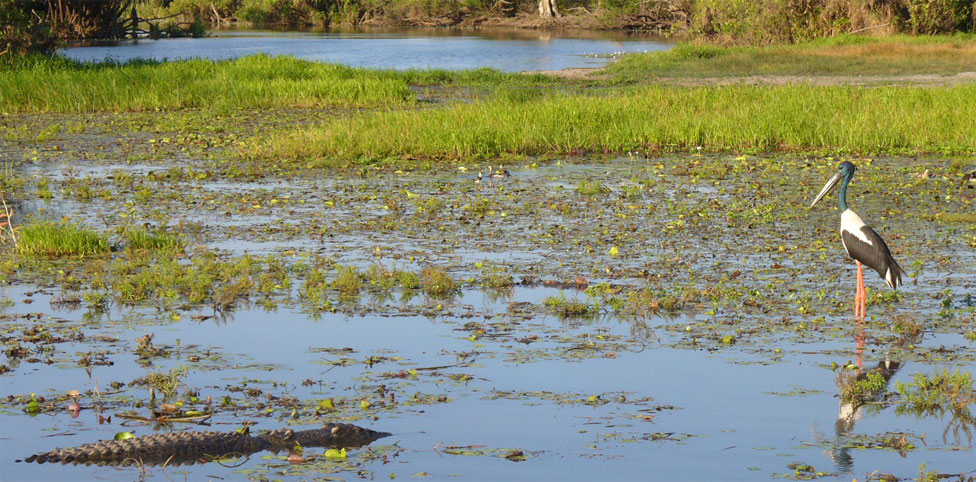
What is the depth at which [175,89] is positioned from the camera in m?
23.4

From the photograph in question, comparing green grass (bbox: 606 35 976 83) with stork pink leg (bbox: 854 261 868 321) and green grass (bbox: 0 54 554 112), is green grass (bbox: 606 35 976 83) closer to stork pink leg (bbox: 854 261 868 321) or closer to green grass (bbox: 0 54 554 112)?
green grass (bbox: 0 54 554 112)

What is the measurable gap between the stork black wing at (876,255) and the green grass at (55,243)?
5894 mm

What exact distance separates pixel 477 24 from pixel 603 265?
214 feet

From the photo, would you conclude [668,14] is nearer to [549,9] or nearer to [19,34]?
[549,9]

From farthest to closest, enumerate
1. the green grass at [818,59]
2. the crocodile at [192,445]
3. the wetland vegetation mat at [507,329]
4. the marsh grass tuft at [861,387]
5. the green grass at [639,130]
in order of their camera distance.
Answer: the green grass at [818,59] → the green grass at [639,130] → the marsh grass tuft at [861,387] → the wetland vegetation mat at [507,329] → the crocodile at [192,445]

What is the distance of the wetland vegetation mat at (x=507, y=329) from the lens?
17.8ft

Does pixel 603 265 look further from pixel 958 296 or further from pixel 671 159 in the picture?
pixel 671 159

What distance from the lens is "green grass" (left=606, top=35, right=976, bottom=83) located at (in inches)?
1150

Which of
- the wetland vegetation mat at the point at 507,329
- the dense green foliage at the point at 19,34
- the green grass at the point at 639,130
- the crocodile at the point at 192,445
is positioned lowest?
the wetland vegetation mat at the point at 507,329

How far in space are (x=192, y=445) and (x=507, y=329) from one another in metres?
2.63

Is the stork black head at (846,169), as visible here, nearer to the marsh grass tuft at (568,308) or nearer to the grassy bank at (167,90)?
the marsh grass tuft at (568,308)

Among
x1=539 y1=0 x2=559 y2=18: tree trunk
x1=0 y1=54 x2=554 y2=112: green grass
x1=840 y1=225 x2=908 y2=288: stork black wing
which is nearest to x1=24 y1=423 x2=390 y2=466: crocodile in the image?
x1=840 y1=225 x2=908 y2=288: stork black wing

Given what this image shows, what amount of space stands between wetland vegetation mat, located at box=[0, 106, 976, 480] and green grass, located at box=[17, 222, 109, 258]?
25 millimetres

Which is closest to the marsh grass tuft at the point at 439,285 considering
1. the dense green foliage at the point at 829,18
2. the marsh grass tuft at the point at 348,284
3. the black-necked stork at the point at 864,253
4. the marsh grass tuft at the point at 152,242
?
the marsh grass tuft at the point at 348,284
